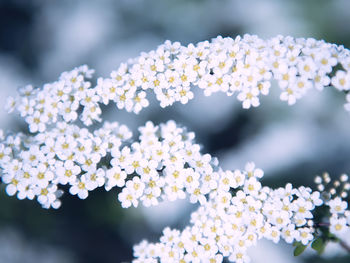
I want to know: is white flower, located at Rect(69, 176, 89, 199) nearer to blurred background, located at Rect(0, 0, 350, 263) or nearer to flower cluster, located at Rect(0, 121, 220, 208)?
flower cluster, located at Rect(0, 121, 220, 208)

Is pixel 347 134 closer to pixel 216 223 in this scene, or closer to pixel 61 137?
pixel 216 223

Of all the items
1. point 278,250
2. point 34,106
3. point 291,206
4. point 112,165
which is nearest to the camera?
point 291,206

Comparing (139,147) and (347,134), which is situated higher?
(347,134)

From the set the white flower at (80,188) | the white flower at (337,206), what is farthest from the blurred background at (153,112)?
the white flower at (80,188)

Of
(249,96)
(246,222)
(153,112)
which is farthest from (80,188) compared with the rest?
(153,112)

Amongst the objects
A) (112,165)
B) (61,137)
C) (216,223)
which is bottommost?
(216,223)

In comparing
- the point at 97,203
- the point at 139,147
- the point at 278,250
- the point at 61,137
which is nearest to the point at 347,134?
the point at 278,250

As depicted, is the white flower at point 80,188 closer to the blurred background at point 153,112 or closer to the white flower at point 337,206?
the white flower at point 337,206

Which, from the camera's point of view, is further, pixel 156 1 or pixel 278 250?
pixel 156 1

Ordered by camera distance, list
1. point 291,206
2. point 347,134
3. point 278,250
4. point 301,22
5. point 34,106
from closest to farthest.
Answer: point 291,206 → point 34,106 → point 278,250 → point 347,134 → point 301,22
